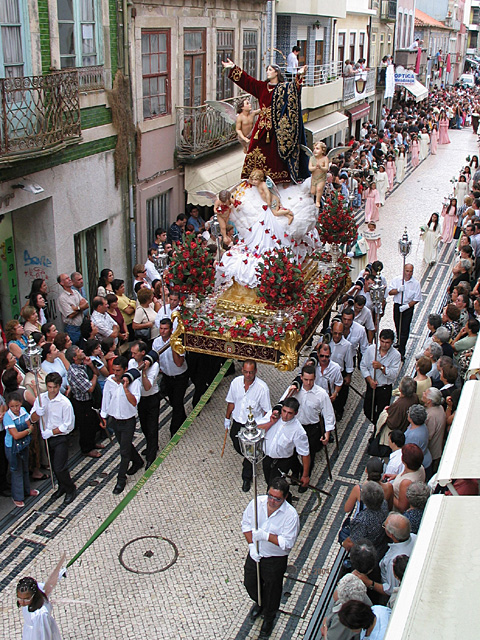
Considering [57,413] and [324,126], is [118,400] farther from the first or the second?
[324,126]

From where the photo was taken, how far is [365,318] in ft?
35.3

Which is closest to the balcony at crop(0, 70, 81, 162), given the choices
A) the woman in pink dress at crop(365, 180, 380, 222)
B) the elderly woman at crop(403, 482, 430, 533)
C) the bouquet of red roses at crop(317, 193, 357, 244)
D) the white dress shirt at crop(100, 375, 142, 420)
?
the white dress shirt at crop(100, 375, 142, 420)

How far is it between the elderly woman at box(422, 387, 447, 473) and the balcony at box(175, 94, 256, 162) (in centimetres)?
1005

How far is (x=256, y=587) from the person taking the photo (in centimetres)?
633

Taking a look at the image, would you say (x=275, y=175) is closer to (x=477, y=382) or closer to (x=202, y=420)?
(x=202, y=420)

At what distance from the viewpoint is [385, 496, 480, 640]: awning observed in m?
3.65

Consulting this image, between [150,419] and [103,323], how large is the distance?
75.3 inches

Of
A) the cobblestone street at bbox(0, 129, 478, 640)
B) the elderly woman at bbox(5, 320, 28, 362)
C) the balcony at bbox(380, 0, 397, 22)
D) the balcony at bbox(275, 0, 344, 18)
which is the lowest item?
the cobblestone street at bbox(0, 129, 478, 640)

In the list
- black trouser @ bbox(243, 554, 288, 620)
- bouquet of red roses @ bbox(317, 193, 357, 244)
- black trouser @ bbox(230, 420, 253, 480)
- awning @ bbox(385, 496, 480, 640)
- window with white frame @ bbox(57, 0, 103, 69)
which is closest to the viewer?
awning @ bbox(385, 496, 480, 640)

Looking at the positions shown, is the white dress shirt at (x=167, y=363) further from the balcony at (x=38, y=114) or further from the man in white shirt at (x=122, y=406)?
the balcony at (x=38, y=114)

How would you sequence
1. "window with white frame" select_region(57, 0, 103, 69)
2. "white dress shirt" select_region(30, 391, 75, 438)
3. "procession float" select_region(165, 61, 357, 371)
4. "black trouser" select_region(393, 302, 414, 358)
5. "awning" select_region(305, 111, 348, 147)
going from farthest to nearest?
1. "awning" select_region(305, 111, 348, 147)
2. "window with white frame" select_region(57, 0, 103, 69)
3. "black trouser" select_region(393, 302, 414, 358)
4. "procession float" select_region(165, 61, 357, 371)
5. "white dress shirt" select_region(30, 391, 75, 438)

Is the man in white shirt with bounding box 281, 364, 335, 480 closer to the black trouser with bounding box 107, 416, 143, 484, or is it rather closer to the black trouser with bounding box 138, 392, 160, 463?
the black trouser with bounding box 138, 392, 160, 463

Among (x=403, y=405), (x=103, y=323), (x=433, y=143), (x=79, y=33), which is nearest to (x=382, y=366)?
(x=403, y=405)

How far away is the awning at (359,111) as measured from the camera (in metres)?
31.9
